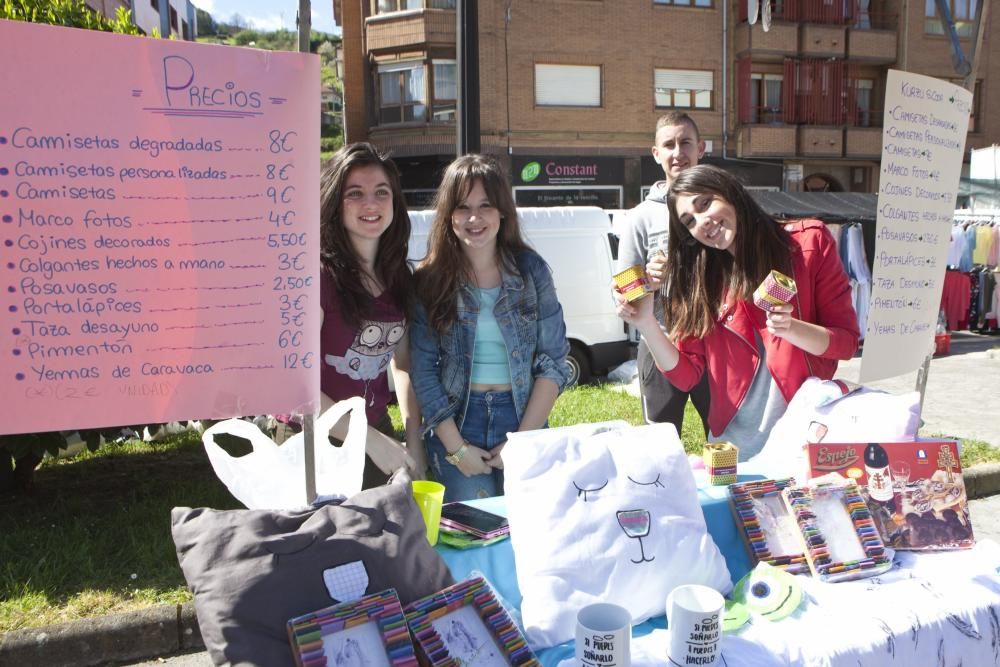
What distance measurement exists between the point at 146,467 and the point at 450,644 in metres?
4.21

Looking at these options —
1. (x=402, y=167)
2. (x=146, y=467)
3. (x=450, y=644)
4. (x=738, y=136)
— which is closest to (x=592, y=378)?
(x=146, y=467)

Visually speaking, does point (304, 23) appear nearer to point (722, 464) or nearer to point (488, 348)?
point (488, 348)

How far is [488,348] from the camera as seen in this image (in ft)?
8.33

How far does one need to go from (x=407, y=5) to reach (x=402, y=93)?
Result: 239 centimetres

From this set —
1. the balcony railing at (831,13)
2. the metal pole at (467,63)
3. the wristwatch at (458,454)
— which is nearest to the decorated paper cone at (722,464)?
the wristwatch at (458,454)

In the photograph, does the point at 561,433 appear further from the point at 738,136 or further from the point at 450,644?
the point at 738,136

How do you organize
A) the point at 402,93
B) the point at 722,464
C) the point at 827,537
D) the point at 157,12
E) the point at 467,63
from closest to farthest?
the point at 827,537
the point at 722,464
the point at 467,63
the point at 157,12
the point at 402,93

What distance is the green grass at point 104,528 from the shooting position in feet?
10.3

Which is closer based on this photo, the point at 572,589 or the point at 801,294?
the point at 572,589

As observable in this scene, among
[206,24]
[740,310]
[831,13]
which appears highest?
[206,24]

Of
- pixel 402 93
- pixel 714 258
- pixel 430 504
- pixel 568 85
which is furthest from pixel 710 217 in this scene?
pixel 402 93

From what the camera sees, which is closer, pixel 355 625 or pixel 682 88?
pixel 355 625

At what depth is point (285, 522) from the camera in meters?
1.58

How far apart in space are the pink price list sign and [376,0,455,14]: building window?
19.9m
